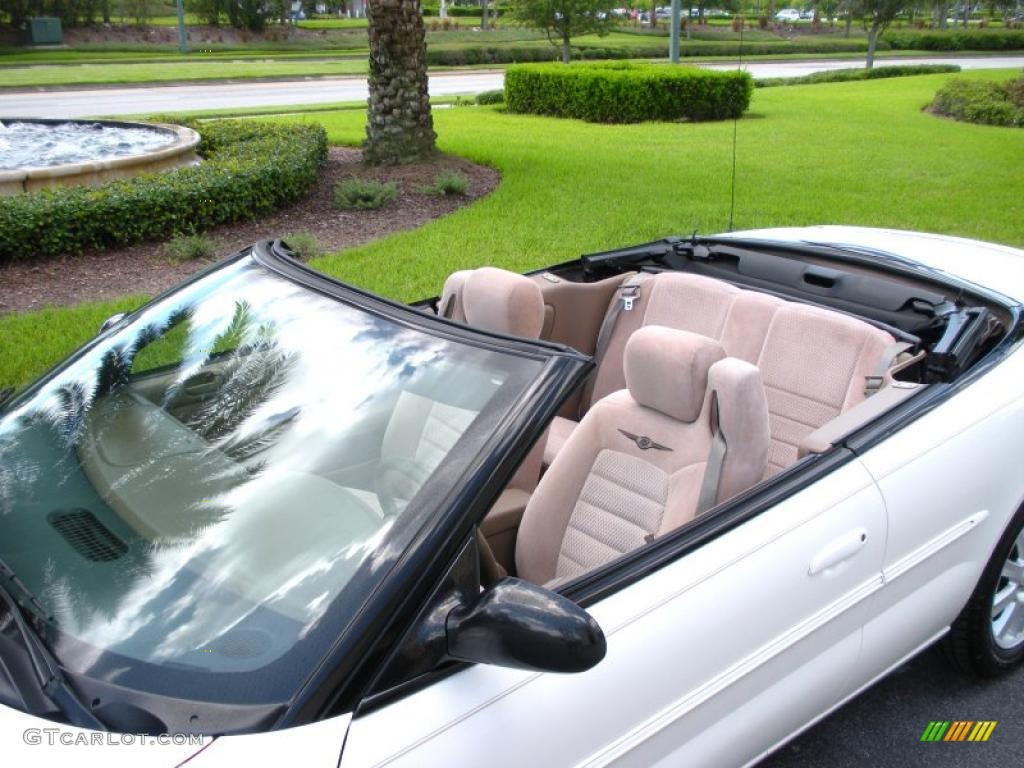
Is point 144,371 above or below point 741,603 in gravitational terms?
above

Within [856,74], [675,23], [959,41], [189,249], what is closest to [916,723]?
[189,249]

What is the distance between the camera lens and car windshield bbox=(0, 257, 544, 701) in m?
1.76

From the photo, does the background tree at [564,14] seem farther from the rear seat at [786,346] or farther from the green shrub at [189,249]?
the rear seat at [786,346]

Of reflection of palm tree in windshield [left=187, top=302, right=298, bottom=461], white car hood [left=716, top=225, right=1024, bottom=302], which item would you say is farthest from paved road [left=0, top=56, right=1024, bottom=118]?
reflection of palm tree in windshield [left=187, top=302, right=298, bottom=461]

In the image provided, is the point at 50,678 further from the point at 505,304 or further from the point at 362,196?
the point at 362,196

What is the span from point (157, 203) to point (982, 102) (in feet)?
48.9

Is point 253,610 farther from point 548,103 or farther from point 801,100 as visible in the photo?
point 801,100

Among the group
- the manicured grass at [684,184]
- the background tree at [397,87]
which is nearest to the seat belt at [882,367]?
the manicured grass at [684,184]

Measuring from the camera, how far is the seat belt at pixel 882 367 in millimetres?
3109

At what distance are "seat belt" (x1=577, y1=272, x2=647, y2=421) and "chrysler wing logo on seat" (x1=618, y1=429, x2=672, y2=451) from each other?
125cm

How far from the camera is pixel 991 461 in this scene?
2752 mm

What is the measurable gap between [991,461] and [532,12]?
24.0m

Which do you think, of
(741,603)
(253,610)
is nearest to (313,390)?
(253,610)

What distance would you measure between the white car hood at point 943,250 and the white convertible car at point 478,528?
65 mm
